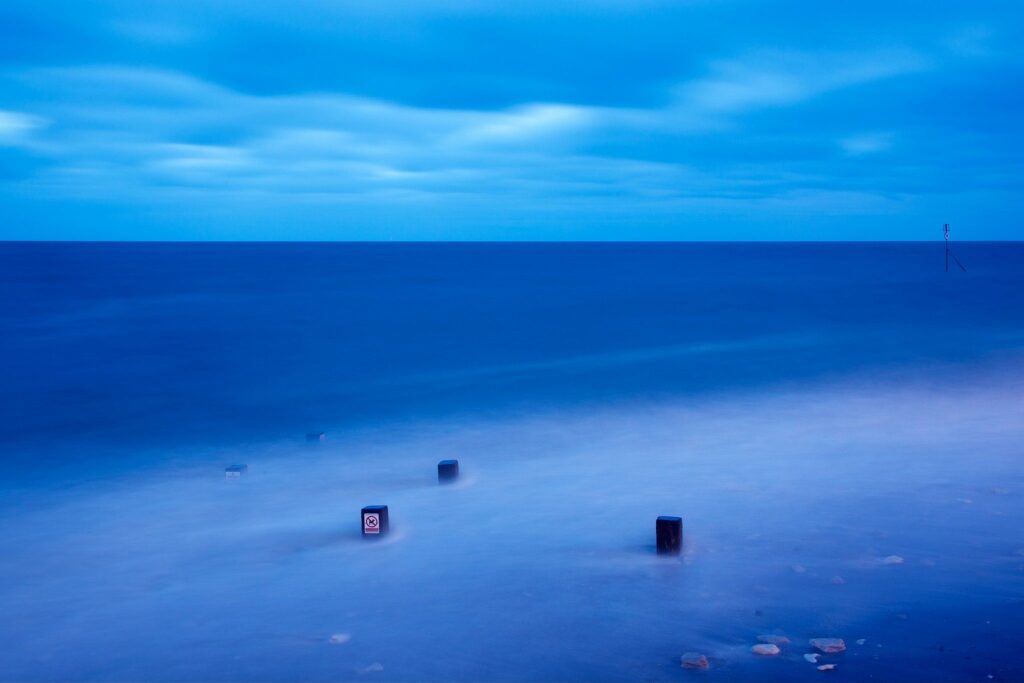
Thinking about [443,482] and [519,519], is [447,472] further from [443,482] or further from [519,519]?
[519,519]

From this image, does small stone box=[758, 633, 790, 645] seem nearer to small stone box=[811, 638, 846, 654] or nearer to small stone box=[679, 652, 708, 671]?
small stone box=[811, 638, 846, 654]

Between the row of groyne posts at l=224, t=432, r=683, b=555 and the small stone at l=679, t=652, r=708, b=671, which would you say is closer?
the small stone at l=679, t=652, r=708, b=671

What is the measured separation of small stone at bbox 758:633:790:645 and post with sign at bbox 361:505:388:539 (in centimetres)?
379

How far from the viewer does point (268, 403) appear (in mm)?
19609

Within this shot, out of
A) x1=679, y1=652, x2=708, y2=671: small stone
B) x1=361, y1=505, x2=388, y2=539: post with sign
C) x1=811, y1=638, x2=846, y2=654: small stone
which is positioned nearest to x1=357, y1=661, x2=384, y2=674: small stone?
x1=679, y1=652, x2=708, y2=671: small stone

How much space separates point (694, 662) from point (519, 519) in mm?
3564

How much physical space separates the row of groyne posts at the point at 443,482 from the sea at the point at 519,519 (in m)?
0.12

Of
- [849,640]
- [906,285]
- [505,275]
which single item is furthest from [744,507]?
[505,275]

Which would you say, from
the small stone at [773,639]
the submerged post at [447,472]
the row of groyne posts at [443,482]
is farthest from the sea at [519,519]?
the submerged post at [447,472]

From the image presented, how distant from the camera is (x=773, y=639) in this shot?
5.63 meters

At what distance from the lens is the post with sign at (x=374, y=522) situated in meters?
8.18

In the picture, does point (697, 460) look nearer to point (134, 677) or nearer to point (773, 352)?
point (134, 677)

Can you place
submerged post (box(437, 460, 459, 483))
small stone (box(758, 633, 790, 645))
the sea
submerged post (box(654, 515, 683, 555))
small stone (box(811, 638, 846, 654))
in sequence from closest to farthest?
small stone (box(811, 638, 846, 654)) < small stone (box(758, 633, 790, 645)) < the sea < submerged post (box(654, 515, 683, 555)) < submerged post (box(437, 460, 459, 483))

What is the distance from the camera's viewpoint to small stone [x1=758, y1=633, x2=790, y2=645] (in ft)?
18.4
